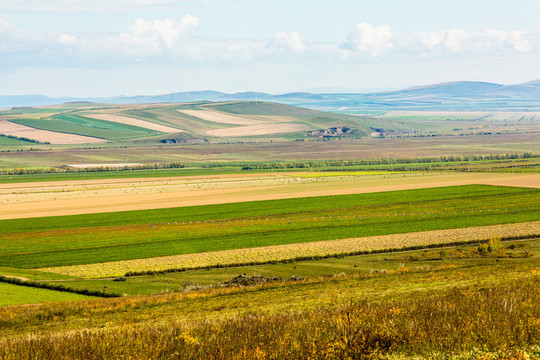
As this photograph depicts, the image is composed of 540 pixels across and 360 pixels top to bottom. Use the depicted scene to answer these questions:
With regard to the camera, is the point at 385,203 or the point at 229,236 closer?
the point at 229,236

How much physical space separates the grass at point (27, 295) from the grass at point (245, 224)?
10081 millimetres

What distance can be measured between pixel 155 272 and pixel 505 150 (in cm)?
17171

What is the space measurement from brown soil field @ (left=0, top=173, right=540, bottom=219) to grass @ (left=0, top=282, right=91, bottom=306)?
4004 cm

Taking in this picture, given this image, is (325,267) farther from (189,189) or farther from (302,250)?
(189,189)

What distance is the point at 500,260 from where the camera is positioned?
126ft

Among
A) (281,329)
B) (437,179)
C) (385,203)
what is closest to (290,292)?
(281,329)

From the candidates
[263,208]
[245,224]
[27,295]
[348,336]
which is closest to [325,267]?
[27,295]

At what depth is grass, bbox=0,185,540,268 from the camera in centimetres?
5034

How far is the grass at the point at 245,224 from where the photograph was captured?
5034cm

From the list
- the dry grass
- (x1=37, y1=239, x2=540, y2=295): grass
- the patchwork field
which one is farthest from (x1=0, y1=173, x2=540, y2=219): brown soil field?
the dry grass

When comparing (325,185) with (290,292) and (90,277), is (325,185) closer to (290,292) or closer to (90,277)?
(90,277)

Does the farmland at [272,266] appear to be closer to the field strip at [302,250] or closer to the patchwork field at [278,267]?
the patchwork field at [278,267]

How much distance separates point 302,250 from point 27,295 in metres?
21.1

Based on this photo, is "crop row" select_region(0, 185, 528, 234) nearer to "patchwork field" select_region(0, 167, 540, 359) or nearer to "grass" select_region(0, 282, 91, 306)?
"patchwork field" select_region(0, 167, 540, 359)
